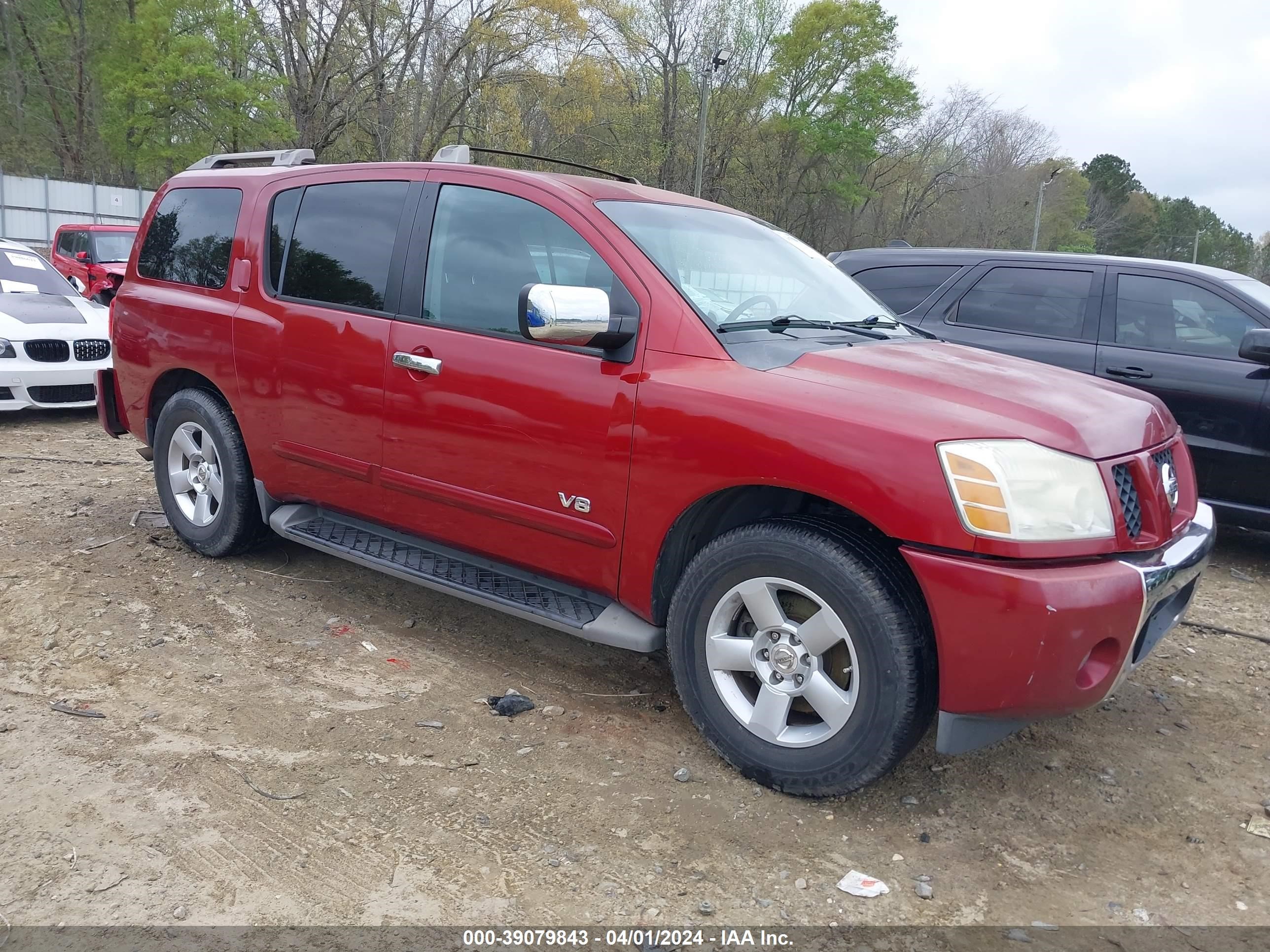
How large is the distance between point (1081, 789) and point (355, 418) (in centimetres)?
298

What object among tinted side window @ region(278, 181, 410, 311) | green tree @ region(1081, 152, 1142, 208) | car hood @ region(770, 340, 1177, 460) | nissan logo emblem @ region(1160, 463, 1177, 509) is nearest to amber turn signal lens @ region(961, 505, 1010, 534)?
car hood @ region(770, 340, 1177, 460)

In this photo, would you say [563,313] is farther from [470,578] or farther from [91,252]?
[91,252]

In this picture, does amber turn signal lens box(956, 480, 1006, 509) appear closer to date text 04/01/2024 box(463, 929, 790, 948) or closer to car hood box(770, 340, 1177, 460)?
car hood box(770, 340, 1177, 460)

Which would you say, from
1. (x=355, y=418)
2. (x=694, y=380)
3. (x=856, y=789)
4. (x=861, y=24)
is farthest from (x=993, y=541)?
(x=861, y=24)

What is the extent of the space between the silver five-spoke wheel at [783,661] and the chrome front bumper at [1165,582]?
751 mm

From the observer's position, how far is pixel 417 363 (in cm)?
362

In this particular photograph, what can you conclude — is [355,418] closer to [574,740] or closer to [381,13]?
[574,740]

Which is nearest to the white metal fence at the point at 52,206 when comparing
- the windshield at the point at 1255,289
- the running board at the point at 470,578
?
the running board at the point at 470,578

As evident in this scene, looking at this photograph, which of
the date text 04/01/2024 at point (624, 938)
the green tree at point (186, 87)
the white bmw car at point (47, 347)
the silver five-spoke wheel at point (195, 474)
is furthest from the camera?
the green tree at point (186, 87)

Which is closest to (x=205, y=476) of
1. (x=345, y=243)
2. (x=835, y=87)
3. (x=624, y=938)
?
(x=345, y=243)

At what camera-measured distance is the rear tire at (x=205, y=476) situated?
178 inches

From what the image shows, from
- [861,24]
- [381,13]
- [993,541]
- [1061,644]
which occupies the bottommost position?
[1061,644]

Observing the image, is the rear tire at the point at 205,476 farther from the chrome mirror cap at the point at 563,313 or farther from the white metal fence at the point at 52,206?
the white metal fence at the point at 52,206

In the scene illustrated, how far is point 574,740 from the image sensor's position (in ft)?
10.5
